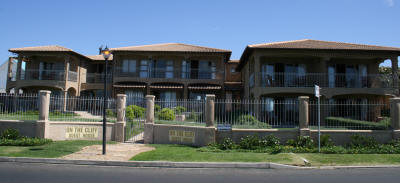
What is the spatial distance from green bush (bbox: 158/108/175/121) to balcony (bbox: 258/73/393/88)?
289 inches

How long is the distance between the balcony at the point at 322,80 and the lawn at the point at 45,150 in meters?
12.3

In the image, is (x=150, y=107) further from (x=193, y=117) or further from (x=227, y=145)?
(x=227, y=145)

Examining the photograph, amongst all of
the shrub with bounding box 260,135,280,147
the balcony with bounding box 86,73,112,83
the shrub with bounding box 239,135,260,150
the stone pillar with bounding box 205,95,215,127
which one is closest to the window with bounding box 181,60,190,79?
the balcony with bounding box 86,73,112,83

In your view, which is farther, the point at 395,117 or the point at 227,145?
the point at 395,117

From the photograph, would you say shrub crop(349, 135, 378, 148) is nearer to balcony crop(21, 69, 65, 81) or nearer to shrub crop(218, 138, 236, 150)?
shrub crop(218, 138, 236, 150)

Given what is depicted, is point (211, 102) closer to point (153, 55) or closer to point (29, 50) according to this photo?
point (153, 55)

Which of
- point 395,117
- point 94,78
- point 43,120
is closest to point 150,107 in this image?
point 43,120

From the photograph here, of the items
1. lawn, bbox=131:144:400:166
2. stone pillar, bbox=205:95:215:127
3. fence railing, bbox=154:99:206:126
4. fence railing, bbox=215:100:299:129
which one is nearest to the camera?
lawn, bbox=131:144:400:166

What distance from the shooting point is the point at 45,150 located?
30.0ft

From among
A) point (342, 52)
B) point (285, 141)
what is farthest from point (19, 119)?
point (342, 52)

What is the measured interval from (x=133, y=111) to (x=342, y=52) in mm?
14705

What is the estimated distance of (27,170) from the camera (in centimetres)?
692

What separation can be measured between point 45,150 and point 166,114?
18.4ft

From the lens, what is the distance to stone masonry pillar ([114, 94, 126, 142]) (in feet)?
37.2
